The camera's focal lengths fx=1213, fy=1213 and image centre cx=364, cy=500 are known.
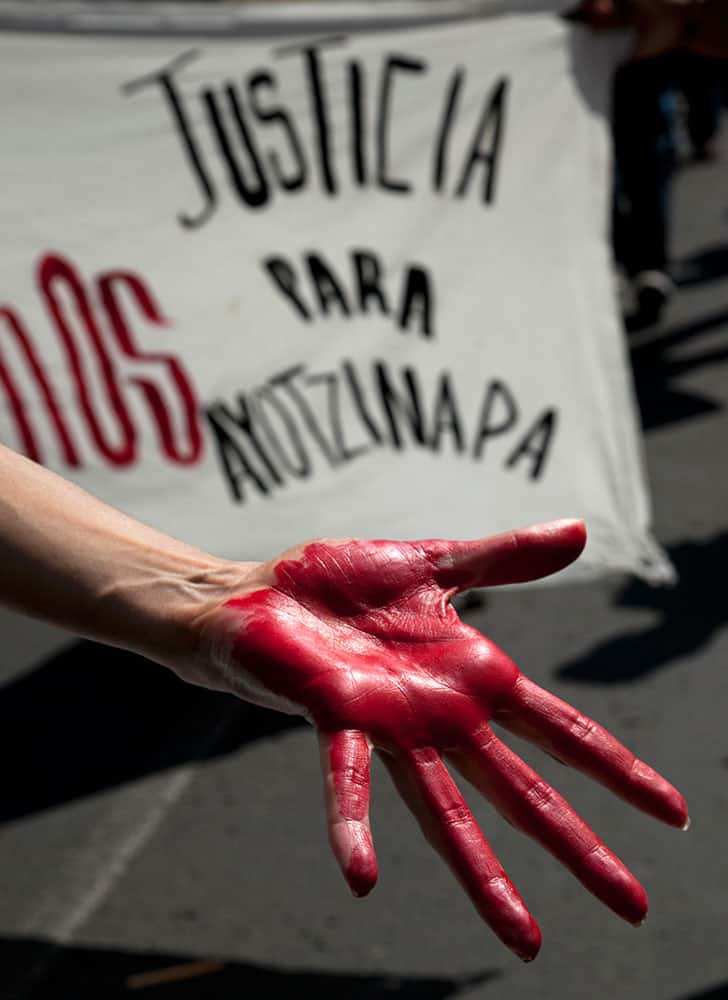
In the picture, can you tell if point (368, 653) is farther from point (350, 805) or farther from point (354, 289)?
point (354, 289)

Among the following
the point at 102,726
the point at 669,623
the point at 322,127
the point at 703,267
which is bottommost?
the point at 703,267

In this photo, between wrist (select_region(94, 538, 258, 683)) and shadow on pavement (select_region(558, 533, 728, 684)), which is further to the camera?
shadow on pavement (select_region(558, 533, 728, 684))

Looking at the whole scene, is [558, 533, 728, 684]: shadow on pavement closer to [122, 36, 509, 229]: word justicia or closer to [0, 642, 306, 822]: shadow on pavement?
[0, 642, 306, 822]: shadow on pavement

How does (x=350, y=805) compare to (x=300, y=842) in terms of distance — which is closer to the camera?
(x=350, y=805)

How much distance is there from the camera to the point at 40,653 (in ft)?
14.0

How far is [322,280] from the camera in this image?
3.33 meters

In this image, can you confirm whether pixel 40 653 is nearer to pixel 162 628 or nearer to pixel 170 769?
pixel 170 769

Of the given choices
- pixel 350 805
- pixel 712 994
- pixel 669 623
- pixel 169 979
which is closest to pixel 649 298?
pixel 669 623

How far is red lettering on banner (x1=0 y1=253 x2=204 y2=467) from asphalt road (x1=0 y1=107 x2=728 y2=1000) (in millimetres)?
957

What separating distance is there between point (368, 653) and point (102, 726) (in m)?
2.56

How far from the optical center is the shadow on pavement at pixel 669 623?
12.4 ft

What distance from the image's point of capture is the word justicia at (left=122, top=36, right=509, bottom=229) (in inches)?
126

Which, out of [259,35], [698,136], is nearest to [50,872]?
[259,35]

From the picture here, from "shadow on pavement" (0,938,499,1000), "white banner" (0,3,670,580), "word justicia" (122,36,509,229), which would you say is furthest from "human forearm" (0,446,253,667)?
"word justicia" (122,36,509,229)
